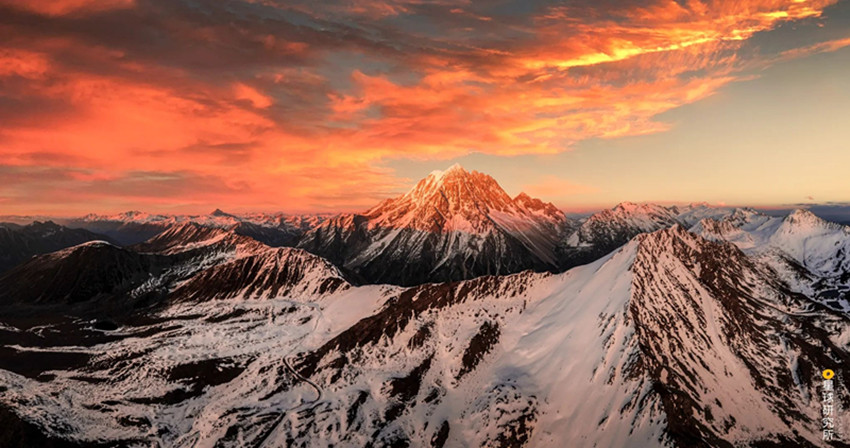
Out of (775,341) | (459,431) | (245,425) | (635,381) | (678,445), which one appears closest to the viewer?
(678,445)

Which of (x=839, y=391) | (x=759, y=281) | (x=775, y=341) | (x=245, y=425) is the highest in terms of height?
(x=759, y=281)

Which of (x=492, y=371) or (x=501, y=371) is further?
(x=492, y=371)

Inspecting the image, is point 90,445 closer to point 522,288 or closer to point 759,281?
point 522,288

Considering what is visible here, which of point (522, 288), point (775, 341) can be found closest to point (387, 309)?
point (522, 288)
